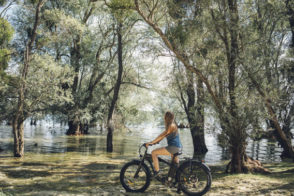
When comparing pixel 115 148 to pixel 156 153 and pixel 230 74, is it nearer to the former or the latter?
pixel 230 74

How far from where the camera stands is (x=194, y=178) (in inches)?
267

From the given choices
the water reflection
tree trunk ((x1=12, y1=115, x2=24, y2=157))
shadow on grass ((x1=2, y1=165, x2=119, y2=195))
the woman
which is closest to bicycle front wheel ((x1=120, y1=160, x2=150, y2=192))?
the woman

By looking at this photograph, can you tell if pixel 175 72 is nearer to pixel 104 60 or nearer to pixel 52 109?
pixel 52 109

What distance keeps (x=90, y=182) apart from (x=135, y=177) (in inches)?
85.5

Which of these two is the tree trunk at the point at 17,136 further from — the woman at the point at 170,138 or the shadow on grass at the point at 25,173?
the woman at the point at 170,138

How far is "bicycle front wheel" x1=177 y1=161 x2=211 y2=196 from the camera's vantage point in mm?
6684

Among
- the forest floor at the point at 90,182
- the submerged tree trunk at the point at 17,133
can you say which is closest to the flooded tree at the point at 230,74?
the forest floor at the point at 90,182

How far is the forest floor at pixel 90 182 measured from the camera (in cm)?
718

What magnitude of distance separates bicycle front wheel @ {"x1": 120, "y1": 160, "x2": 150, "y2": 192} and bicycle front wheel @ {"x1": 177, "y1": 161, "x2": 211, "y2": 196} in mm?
861

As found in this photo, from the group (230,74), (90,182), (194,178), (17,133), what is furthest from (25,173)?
(230,74)

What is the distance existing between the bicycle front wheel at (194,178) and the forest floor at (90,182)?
42 cm

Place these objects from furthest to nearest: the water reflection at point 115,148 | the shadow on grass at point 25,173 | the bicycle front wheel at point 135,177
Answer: the water reflection at point 115,148, the shadow on grass at point 25,173, the bicycle front wheel at point 135,177

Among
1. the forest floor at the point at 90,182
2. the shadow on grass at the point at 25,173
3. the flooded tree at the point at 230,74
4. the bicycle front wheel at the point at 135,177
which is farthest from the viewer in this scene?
the flooded tree at the point at 230,74

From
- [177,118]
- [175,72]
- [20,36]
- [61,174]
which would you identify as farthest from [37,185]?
[20,36]
